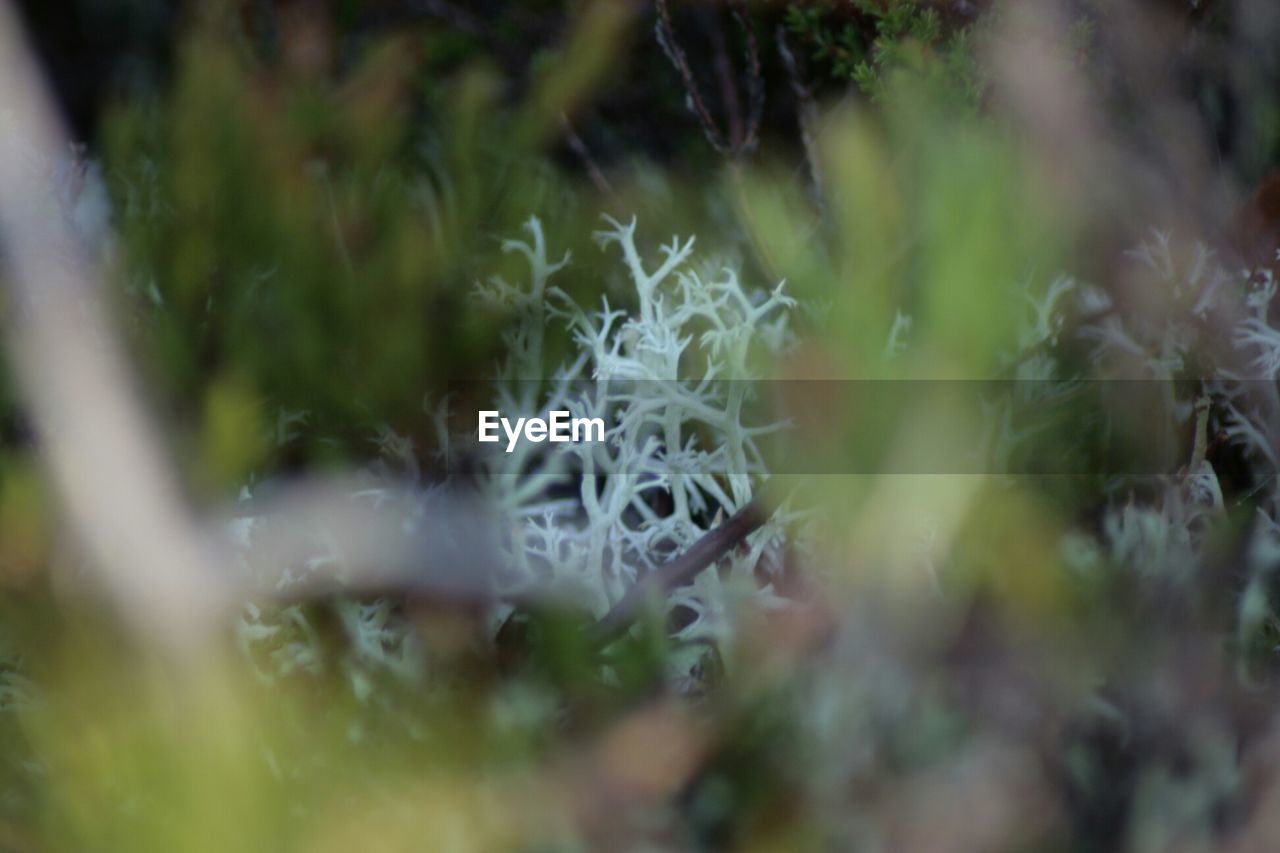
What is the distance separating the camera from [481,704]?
457mm

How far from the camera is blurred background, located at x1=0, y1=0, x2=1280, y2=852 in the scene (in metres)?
0.41

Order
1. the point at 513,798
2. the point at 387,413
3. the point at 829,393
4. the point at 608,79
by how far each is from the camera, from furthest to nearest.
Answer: the point at 608,79, the point at 387,413, the point at 829,393, the point at 513,798

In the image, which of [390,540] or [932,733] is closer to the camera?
[932,733]

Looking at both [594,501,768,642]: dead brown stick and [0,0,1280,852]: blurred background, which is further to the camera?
[594,501,768,642]: dead brown stick

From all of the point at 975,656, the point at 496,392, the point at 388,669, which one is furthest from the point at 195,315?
the point at 975,656

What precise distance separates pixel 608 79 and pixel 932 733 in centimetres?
60

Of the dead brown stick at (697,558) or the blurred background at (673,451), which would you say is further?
the dead brown stick at (697,558)

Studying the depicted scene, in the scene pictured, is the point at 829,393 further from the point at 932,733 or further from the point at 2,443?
the point at 2,443

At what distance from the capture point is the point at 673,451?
594 millimetres

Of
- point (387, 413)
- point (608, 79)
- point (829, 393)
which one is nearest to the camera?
point (829, 393)

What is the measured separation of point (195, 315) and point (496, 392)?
0.18m

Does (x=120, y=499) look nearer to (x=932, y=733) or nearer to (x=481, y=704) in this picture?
(x=481, y=704)

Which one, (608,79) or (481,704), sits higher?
(608,79)

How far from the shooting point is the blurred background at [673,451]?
41cm
